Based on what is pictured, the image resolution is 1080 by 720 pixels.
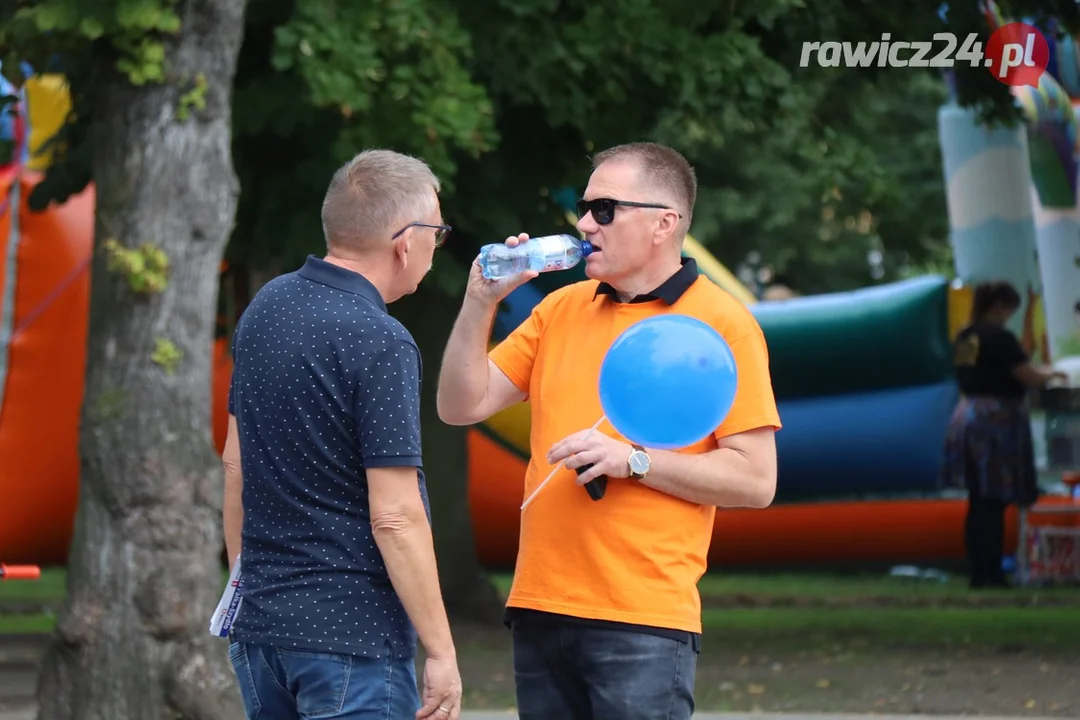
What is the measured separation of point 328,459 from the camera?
3.46m

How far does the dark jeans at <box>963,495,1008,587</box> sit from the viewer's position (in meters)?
13.3

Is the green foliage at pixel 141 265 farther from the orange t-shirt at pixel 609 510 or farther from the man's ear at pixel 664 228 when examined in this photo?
the man's ear at pixel 664 228

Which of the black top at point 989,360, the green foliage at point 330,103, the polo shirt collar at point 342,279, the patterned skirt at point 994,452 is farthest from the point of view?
the patterned skirt at point 994,452

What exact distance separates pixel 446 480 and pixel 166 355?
16.9 ft

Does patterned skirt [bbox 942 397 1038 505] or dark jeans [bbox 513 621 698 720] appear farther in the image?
patterned skirt [bbox 942 397 1038 505]

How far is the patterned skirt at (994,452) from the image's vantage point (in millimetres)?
13117

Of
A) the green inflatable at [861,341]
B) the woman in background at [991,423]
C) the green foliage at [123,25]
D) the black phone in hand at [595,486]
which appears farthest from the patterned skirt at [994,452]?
the black phone in hand at [595,486]

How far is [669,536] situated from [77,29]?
4.58 m

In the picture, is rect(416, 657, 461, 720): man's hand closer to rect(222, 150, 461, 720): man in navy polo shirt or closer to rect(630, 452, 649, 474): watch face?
rect(222, 150, 461, 720): man in navy polo shirt

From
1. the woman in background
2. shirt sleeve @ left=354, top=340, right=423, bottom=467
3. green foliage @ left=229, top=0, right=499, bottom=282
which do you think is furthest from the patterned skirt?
shirt sleeve @ left=354, top=340, right=423, bottom=467

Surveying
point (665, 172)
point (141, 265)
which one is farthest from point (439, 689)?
point (141, 265)

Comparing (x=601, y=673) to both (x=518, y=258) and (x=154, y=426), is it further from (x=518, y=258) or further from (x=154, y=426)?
(x=154, y=426)

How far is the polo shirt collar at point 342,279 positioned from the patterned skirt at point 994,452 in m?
10.2

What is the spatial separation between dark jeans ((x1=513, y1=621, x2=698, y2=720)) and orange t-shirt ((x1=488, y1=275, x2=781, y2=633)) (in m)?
0.05
